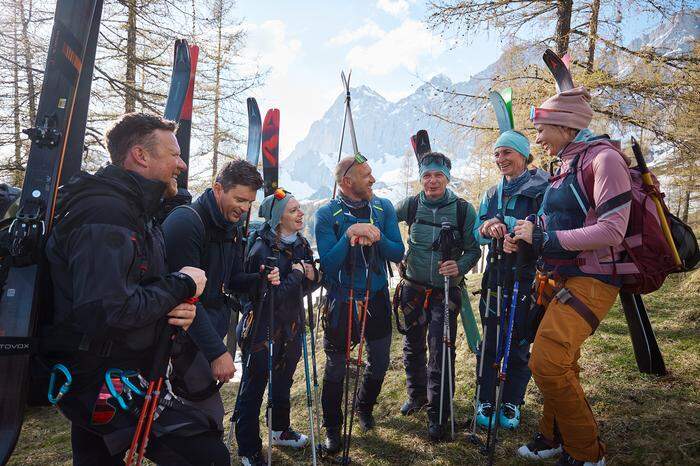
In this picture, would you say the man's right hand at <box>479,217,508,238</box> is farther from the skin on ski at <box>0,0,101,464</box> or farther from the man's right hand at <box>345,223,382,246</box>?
the skin on ski at <box>0,0,101,464</box>

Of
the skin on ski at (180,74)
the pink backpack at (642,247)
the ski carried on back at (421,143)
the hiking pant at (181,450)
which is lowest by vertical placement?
the hiking pant at (181,450)

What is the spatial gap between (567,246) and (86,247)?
3.28m

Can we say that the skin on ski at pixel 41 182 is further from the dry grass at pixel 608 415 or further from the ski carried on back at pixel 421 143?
the ski carried on back at pixel 421 143

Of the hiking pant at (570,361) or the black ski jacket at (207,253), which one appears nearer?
the black ski jacket at (207,253)

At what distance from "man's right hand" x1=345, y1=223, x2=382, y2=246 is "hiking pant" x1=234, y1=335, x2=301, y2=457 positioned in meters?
1.51

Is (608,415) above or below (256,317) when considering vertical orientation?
below

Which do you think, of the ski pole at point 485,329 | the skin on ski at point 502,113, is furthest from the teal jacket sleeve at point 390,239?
the skin on ski at point 502,113

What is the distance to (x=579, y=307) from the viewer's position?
10.2 ft

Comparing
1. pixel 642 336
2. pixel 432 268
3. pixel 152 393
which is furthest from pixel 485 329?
pixel 152 393

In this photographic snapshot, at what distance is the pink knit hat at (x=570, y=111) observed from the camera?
3406 millimetres

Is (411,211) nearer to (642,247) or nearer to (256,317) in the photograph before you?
(256,317)

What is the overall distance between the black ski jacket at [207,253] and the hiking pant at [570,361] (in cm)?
258

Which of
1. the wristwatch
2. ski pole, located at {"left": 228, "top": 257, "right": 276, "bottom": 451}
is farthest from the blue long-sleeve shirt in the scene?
the wristwatch

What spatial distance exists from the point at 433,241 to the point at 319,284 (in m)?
1.58
